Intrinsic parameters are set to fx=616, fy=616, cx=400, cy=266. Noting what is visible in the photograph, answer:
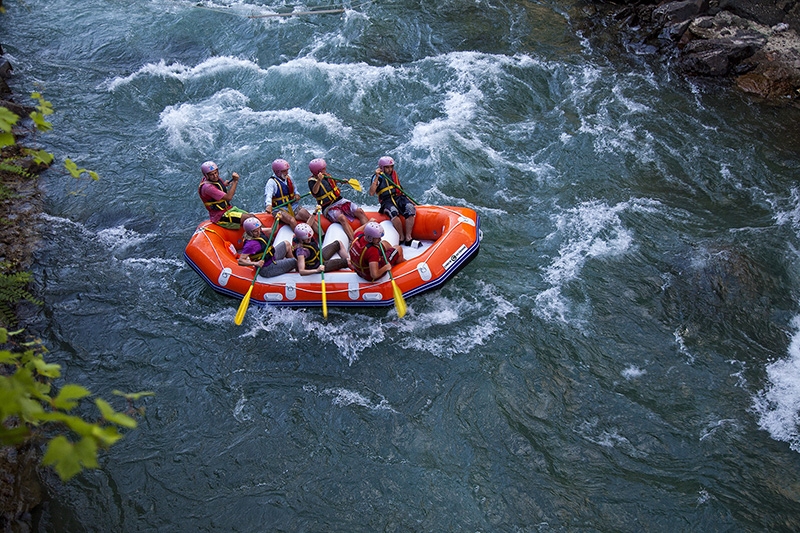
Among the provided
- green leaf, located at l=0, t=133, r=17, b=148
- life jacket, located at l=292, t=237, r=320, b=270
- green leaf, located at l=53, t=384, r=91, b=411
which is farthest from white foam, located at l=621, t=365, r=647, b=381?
green leaf, located at l=0, t=133, r=17, b=148

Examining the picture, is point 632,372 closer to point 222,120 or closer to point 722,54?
point 722,54

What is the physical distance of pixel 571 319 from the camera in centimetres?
718

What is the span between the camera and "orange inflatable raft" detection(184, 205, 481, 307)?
710cm

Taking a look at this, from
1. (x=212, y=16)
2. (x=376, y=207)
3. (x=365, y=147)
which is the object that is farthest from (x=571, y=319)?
(x=212, y=16)

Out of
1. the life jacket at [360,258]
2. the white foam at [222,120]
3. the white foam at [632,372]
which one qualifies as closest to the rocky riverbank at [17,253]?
the white foam at [222,120]

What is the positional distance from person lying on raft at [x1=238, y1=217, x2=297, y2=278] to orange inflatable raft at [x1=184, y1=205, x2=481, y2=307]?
3.2 inches

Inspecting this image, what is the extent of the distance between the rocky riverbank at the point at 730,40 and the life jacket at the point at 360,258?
7.61m

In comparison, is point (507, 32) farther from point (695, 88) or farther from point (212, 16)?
point (212, 16)

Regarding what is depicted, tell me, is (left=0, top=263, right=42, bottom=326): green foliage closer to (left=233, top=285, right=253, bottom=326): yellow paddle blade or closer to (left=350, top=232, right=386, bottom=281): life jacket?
(left=233, top=285, right=253, bottom=326): yellow paddle blade

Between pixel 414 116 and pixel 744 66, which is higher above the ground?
pixel 744 66

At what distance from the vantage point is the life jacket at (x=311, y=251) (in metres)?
7.34

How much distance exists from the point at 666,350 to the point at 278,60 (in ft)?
29.5

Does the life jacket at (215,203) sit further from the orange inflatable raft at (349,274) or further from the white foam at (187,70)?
the white foam at (187,70)

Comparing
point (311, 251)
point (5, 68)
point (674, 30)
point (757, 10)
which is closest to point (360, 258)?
point (311, 251)
